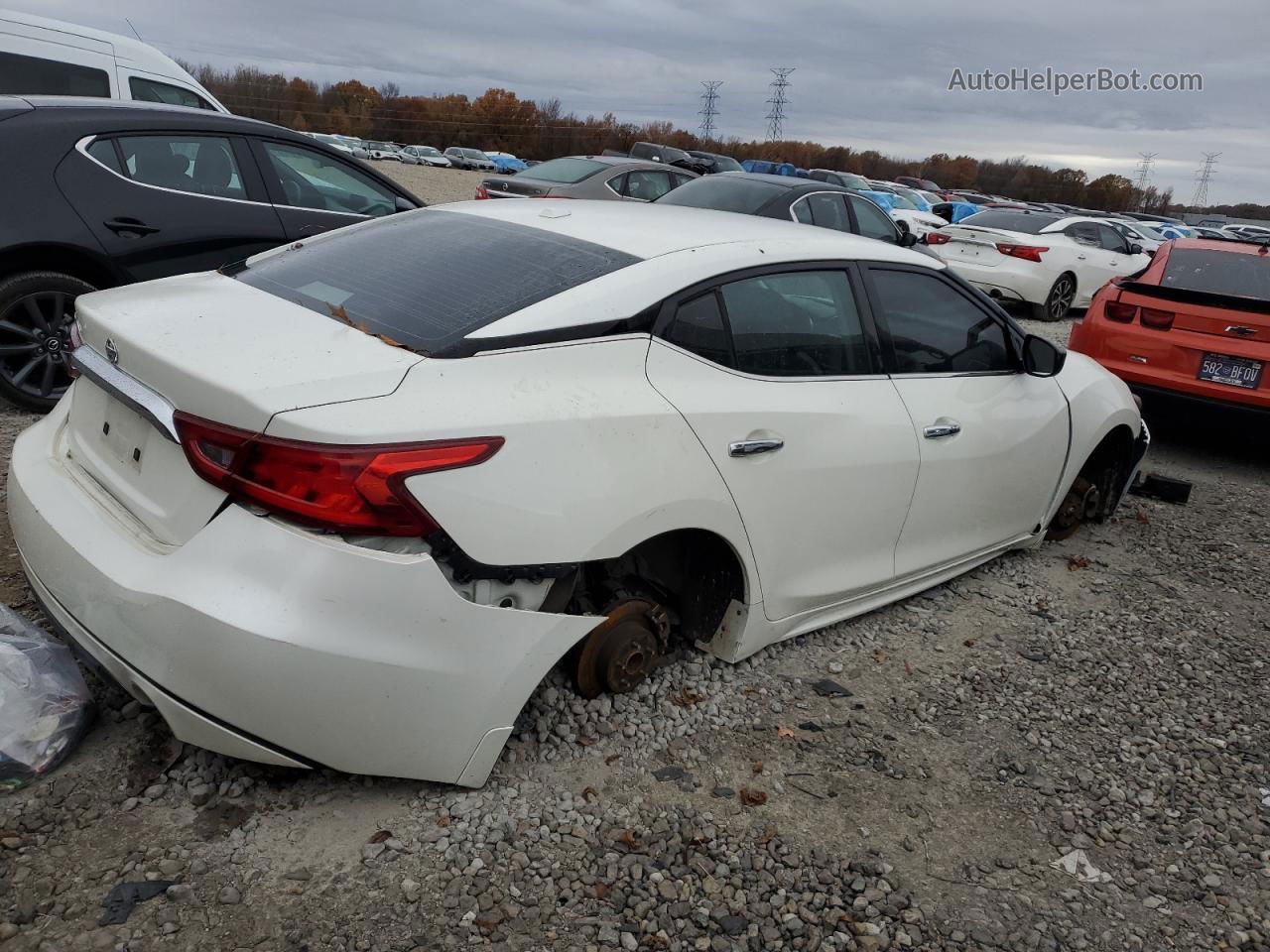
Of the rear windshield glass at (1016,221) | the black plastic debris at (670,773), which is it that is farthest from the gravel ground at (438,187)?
the black plastic debris at (670,773)

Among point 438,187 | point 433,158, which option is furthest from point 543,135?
point 438,187

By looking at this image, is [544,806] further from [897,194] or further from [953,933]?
[897,194]

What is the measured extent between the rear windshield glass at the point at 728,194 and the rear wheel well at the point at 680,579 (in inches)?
268

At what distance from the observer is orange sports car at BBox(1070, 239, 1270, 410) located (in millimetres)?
6438

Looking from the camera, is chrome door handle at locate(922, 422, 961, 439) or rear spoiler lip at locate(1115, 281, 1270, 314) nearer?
chrome door handle at locate(922, 422, 961, 439)

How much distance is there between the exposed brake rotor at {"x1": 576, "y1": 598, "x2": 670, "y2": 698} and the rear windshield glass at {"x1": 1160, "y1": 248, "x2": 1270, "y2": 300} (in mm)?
5487

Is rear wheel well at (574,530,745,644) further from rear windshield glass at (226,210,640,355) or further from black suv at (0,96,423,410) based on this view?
black suv at (0,96,423,410)

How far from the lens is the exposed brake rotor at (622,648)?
2.96 m

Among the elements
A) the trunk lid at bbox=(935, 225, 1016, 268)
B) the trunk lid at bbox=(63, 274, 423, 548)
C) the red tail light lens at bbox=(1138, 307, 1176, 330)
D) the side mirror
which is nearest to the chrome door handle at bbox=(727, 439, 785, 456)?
the trunk lid at bbox=(63, 274, 423, 548)

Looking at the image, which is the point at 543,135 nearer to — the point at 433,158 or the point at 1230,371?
the point at 433,158

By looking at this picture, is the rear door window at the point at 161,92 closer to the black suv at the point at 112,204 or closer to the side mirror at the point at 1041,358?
the black suv at the point at 112,204

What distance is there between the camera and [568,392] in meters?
2.56

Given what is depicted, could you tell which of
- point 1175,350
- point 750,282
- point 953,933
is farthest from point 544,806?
point 1175,350

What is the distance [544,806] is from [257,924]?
771 millimetres
